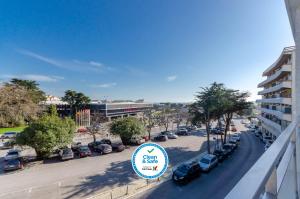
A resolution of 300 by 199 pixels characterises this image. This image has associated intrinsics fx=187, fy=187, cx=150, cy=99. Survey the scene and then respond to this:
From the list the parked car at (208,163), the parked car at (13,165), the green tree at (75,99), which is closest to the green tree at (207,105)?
the parked car at (208,163)

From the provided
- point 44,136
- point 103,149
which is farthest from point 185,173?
point 44,136

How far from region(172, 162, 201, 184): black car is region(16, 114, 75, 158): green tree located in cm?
1135

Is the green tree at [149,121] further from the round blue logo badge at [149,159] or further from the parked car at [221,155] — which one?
the round blue logo badge at [149,159]

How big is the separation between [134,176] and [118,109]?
5018 cm

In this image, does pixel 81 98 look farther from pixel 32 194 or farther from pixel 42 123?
pixel 32 194

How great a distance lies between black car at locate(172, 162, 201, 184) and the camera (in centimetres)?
1312

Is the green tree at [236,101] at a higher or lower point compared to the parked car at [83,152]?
higher

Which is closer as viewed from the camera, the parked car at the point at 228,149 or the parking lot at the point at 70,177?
the parking lot at the point at 70,177

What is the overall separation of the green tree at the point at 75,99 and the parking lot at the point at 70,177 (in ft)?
91.3

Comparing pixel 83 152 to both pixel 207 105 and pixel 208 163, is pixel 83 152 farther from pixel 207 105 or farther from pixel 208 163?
pixel 207 105

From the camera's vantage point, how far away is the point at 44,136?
1695 cm

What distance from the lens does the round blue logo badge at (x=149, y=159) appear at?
8102mm

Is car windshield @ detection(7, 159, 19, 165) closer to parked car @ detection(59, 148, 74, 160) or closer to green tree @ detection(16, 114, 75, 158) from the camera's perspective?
green tree @ detection(16, 114, 75, 158)

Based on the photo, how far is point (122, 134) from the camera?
23234 millimetres
